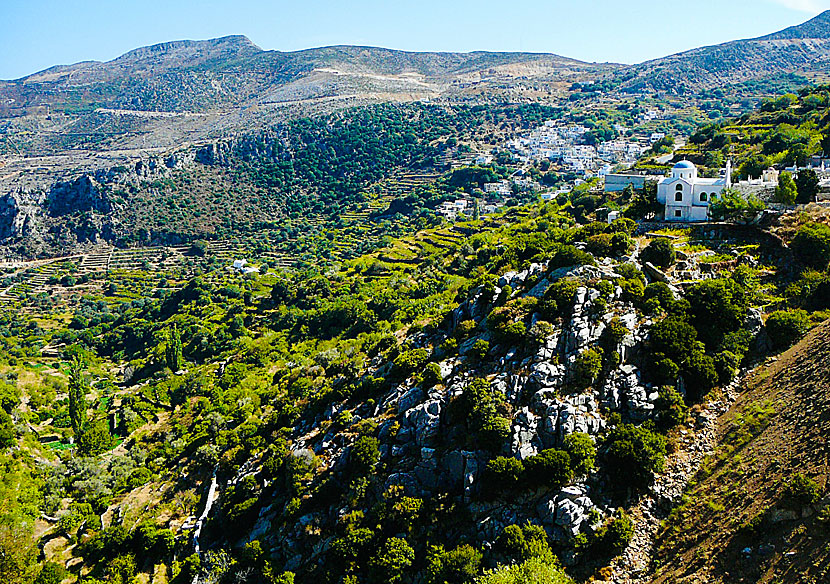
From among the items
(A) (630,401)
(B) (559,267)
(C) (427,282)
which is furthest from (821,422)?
(C) (427,282)

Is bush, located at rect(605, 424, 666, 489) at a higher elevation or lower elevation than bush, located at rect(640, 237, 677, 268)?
lower

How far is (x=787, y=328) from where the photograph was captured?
28.4 metres

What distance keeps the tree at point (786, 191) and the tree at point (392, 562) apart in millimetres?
34018

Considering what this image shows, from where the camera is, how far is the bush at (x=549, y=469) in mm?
24109

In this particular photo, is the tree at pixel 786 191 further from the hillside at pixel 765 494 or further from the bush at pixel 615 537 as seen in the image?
the bush at pixel 615 537

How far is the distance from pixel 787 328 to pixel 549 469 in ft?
46.7

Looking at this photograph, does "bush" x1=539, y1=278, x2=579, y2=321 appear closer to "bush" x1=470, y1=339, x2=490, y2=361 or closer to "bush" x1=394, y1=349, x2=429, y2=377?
"bush" x1=470, y1=339, x2=490, y2=361

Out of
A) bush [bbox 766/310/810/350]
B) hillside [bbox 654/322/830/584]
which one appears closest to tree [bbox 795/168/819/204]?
bush [bbox 766/310/810/350]

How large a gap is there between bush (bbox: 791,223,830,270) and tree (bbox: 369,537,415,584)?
2741 cm

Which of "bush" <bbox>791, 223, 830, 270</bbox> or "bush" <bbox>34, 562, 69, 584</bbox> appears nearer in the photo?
"bush" <bbox>34, 562, 69, 584</bbox>

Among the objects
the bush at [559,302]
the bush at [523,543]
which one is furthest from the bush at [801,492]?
the bush at [559,302]

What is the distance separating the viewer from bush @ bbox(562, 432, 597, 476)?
2442cm

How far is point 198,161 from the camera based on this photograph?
153000 millimetres

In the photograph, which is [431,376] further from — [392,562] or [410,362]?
[392,562]
